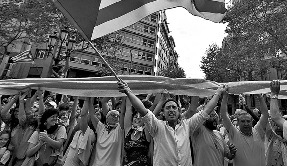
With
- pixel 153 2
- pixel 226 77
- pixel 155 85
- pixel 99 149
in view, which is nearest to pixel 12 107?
pixel 99 149

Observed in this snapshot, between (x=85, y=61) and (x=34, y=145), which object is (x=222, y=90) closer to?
(x=34, y=145)

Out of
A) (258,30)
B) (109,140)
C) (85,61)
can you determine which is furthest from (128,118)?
(85,61)

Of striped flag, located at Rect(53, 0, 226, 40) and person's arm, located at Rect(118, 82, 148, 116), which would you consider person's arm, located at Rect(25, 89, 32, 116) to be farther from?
person's arm, located at Rect(118, 82, 148, 116)

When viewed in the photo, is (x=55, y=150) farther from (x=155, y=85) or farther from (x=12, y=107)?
(x=155, y=85)

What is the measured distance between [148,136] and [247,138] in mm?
1570

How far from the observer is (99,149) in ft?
13.3

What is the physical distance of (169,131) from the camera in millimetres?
3215

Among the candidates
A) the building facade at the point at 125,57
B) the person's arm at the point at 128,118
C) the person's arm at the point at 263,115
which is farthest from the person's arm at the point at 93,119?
the building facade at the point at 125,57

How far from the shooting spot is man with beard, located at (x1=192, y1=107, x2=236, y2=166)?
3.65 metres

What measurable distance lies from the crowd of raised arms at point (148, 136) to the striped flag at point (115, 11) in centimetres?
88

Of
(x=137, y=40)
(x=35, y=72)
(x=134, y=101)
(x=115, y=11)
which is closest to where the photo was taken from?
(x=134, y=101)

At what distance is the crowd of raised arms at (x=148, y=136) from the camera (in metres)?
3.34

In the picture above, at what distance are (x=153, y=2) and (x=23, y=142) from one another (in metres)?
3.40

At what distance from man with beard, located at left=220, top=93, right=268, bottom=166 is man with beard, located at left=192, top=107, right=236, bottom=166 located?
13cm
